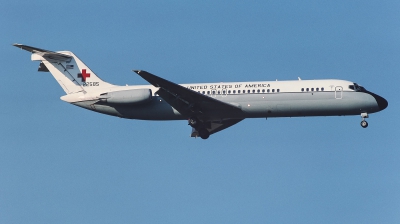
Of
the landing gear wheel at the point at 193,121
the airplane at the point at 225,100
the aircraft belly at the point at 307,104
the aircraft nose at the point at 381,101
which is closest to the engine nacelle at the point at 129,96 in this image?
the airplane at the point at 225,100

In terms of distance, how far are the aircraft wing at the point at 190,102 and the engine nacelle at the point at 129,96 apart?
80 centimetres

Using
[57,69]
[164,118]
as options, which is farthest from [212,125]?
[57,69]

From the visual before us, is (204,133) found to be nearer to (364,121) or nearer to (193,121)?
(193,121)

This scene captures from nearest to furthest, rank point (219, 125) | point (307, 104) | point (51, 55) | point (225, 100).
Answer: point (307, 104) → point (225, 100) → point (51, 55) → point (219, 125)

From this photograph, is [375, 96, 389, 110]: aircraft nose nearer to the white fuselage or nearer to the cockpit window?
the white fuselage

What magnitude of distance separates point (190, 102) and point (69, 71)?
26.9 ft

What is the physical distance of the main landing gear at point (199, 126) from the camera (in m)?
37.2

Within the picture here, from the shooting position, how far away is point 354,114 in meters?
35.8

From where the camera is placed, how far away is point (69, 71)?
129 feet

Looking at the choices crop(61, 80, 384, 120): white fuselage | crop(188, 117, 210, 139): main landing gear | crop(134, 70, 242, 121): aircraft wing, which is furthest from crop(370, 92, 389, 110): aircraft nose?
crop(188, 117, 210, 139): main landing gear

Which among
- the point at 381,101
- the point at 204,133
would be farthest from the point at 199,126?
the point at 381,101

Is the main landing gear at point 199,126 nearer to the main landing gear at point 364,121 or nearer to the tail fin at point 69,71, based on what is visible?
the tail fin at point 69,71

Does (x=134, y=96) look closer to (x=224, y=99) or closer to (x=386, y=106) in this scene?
(x=224, y=99)

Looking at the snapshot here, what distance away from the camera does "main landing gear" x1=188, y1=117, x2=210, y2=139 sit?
37.2m
